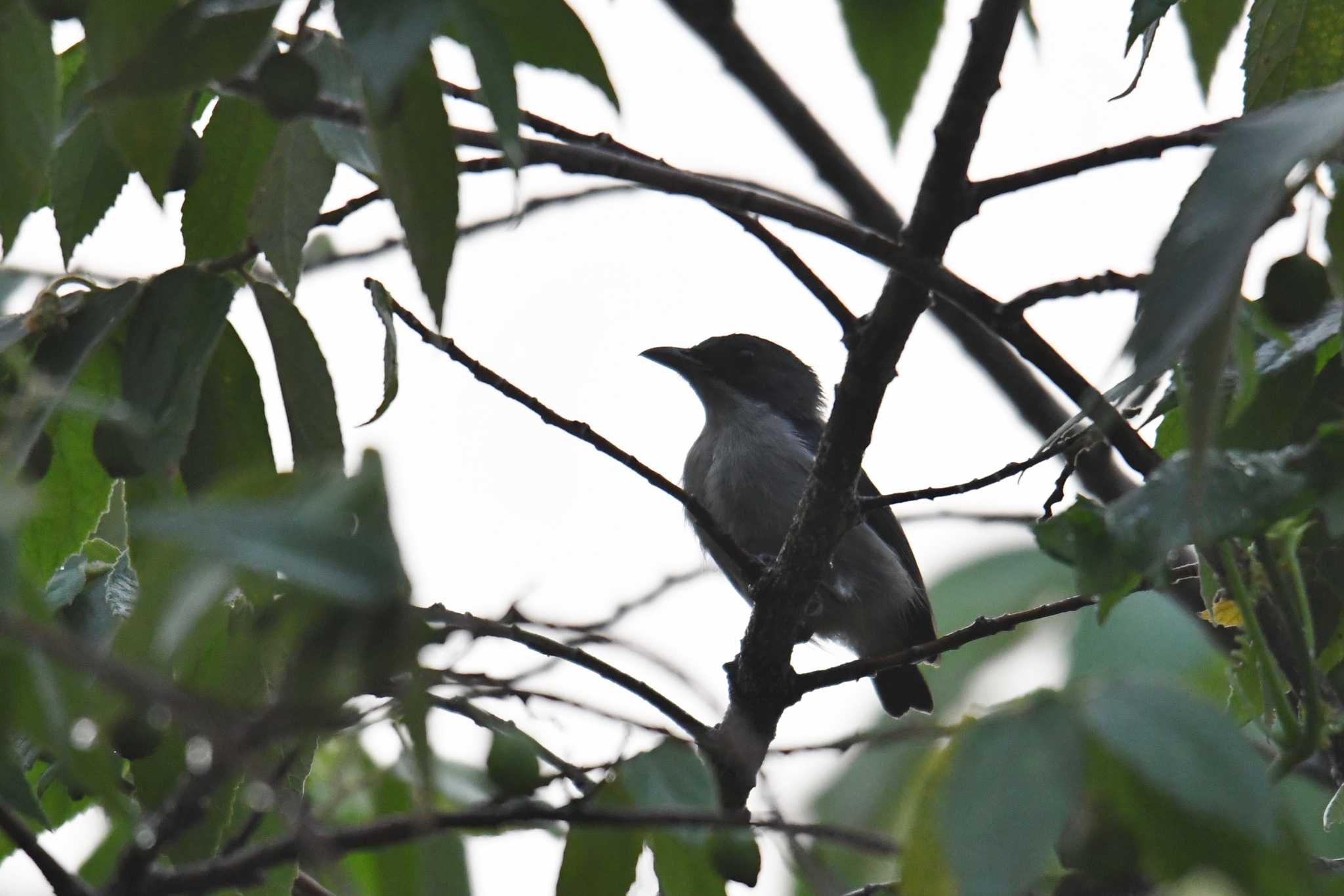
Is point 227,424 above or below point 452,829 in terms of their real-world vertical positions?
above

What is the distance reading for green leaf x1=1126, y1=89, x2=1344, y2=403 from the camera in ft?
4.24

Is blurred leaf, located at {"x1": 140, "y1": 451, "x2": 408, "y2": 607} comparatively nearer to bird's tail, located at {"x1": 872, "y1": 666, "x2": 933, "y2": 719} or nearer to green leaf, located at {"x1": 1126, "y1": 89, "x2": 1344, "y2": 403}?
green leaf, located at {"x1": 1126, "y1": 89, "x2": 1344, "y2": 403}

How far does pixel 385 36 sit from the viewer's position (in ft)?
4.55

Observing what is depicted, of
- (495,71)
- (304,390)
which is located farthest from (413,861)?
(495,71)

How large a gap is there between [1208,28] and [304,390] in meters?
1.61

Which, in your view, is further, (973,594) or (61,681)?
(973,594)

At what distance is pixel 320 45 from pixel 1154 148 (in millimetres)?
1269

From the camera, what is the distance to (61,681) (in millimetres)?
1451

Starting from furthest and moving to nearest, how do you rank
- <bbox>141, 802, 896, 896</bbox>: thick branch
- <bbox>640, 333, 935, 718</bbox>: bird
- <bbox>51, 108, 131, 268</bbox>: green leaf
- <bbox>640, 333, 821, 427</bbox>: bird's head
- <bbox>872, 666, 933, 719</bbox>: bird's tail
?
<bbox>640, 333, 821, 427</bbox>: bird's head → <bbox>872, 666, 933, 719</bbox>: bird's tail → <bbox>640, 333, 935, 718</bbox>: bird → <bbox>51, 108, 131, 268</bbox>: green leaf → <bbox>141, 802, 896, 896</bbox>: thick branch

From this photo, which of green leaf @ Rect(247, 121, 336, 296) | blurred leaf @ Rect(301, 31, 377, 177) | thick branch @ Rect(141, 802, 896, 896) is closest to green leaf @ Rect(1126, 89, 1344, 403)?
thick branch @ Rect(141, 802, 896, 896)

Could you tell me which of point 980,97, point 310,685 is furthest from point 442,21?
point 980,97

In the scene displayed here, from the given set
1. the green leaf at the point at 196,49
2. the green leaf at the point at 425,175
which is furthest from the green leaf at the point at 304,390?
the green leaf at the point at 196,49

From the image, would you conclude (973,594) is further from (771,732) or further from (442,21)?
(442,21)

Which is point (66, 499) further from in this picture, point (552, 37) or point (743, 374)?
point (743, 374)
